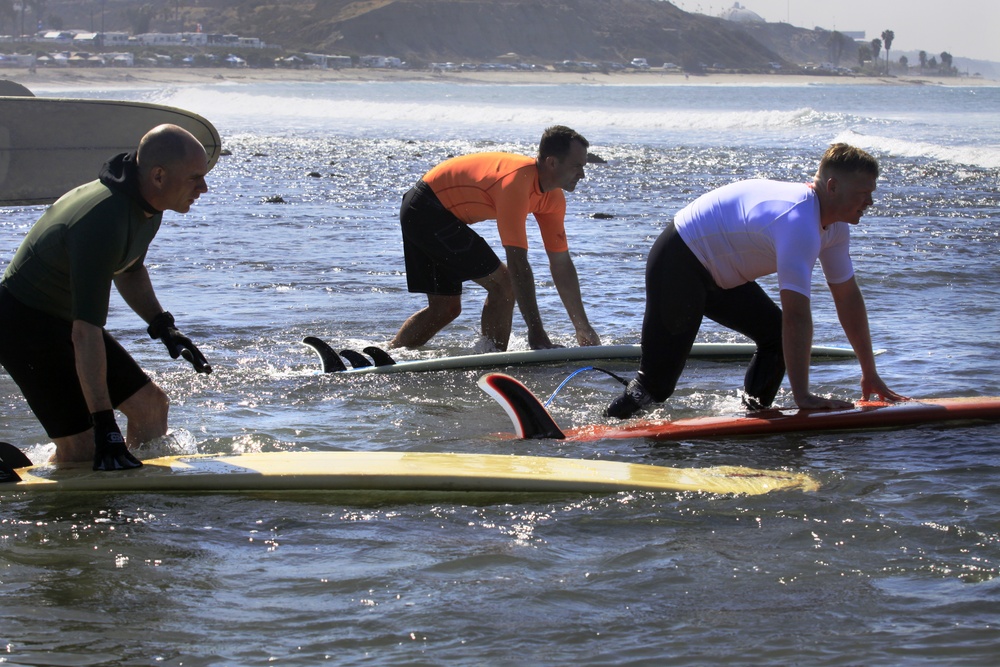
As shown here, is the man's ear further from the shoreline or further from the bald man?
the shoreline

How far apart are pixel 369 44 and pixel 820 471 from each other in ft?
505

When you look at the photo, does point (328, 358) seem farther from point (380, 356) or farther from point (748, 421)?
point (748, 421)

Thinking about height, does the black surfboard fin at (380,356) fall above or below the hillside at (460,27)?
below

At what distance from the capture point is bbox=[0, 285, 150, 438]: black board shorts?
14.2 feet

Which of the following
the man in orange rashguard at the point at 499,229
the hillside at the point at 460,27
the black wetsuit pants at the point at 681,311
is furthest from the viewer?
the hillside at the point at 460,27

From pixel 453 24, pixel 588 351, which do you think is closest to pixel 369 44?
pixel 453 24

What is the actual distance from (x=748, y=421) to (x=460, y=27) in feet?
538

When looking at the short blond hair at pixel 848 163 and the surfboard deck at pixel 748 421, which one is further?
the surfboard deck at pixel 748 421

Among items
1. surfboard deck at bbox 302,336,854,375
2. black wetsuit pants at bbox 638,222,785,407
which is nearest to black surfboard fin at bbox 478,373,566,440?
black wetsuit pants at bbox 638,222,785,407

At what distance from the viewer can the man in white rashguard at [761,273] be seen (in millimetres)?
4742

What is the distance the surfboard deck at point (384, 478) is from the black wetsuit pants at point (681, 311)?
0.73 m

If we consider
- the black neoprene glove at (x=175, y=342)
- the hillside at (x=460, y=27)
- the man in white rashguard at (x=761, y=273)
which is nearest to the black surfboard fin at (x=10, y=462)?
the black neoprene glove at (x=175, y=342)

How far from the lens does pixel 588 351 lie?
23.6 ft

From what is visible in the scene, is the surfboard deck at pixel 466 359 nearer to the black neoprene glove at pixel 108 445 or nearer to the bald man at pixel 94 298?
the bald man at pixel 94 298
